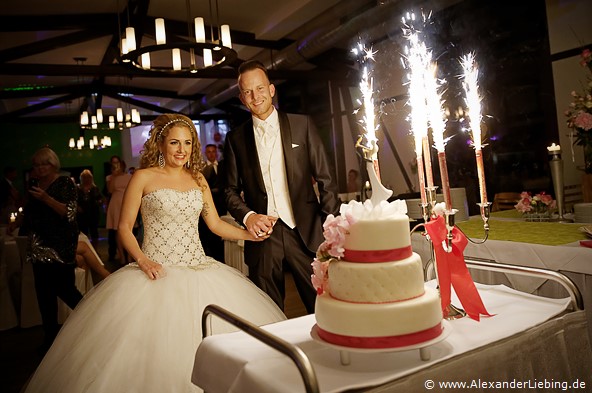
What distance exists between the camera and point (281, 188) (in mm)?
2877

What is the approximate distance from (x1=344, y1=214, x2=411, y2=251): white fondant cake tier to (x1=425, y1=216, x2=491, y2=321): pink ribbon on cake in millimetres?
285

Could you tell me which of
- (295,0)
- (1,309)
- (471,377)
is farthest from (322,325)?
(295,0)

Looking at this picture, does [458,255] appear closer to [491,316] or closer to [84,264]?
[491,316]

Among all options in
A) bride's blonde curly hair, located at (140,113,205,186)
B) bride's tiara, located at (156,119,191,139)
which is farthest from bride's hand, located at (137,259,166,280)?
bride's tiara, located at (156,119,191,139)

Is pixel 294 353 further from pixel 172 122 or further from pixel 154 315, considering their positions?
pixel 172 122

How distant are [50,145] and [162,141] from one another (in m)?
17.5

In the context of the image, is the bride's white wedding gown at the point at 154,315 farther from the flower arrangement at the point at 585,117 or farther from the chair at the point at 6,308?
the chair at the point at 6,308

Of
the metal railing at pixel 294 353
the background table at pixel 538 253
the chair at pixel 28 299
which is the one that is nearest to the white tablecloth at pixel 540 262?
the background table at pixel 538 253

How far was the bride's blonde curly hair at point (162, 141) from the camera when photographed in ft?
9.91

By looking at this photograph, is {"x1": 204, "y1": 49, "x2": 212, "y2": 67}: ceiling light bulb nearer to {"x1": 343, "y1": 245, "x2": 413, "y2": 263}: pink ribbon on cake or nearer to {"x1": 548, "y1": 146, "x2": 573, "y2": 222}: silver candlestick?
{"x1": 548, "y1": 146, "x2": 573, "y2": 222}: silver candlestick

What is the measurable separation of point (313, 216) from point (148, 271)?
93 cm

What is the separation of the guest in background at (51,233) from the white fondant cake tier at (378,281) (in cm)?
380

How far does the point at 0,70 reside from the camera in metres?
8.77

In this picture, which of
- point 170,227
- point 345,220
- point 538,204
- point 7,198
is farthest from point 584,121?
point 7,198
